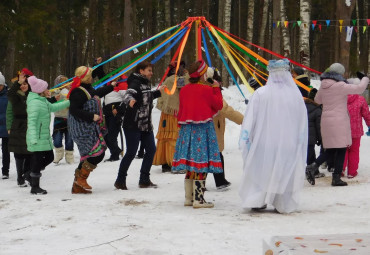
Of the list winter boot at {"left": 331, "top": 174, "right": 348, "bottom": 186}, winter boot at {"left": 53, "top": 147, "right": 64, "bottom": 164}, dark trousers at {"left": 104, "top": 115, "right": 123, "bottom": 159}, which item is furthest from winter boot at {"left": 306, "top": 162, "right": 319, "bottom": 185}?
winter boot at {"left": 53, "top": 147, "right": 64, "bottom": 164}

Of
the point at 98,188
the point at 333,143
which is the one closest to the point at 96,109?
the point at 98,188

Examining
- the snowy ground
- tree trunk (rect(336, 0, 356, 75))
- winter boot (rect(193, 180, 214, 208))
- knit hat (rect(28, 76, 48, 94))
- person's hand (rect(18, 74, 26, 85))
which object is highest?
tree trunk (rect(336, 0, 356, 75))

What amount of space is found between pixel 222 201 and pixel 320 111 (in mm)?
2479

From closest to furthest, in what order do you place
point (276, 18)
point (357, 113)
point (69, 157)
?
point (357, 113) → point (69, 157) → point (276, 18)

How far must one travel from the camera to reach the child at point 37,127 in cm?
716

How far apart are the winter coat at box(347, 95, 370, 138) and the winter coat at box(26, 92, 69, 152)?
4.56 meters

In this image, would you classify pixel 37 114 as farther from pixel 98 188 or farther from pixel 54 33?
pixel 54 33

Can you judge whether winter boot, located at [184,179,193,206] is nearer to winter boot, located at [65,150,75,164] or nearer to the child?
the child

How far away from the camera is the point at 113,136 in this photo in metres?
10.8

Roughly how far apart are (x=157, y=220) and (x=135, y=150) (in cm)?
204

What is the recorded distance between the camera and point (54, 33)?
91.6 ft

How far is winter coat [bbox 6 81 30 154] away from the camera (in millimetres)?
7984

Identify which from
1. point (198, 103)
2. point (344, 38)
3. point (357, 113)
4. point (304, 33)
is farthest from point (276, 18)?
point (198, 103)

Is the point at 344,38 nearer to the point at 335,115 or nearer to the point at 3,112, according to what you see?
the point at 335,115
